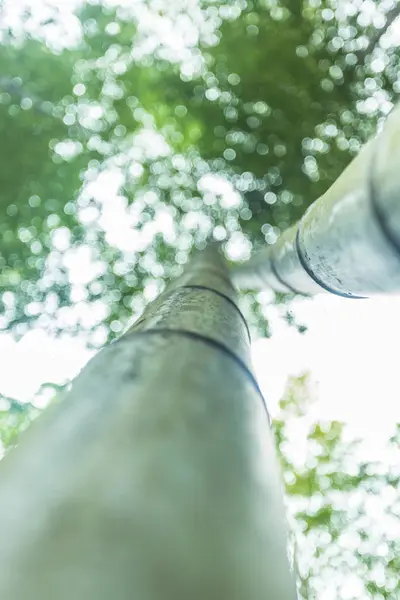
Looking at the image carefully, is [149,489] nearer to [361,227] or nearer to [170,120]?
[361,227]

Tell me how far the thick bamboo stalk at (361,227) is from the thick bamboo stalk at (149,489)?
0.41 metres

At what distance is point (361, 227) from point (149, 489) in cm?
76

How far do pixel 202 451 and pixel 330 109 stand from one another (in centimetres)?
450

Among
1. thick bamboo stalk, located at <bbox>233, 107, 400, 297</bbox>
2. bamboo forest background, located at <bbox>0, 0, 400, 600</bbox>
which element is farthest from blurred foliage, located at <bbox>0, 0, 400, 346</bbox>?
thick bamboo stalk, located at <bbox>233, 107, 400, 297</bbox>

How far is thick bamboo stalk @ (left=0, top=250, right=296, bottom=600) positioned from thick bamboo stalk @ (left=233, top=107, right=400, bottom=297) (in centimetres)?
41

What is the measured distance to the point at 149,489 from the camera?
0.77 meters

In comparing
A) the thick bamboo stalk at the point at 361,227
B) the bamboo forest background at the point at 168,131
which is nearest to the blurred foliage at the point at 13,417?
the bamboo forest background at the point at 168,131

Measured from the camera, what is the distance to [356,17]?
481cm

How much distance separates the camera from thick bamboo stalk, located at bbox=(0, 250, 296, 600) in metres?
0.64

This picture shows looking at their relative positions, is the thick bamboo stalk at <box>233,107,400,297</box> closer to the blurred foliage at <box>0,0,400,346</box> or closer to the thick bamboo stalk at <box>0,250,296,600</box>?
the thick bamboo stalk at <box>0,250,296,600</box>

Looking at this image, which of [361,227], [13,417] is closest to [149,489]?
[361,227]

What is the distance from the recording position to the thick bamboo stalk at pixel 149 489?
2.11 ft

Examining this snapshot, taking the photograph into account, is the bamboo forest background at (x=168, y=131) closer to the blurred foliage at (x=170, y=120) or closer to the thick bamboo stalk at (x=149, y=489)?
the blurred foliage at (x=170, y=120)

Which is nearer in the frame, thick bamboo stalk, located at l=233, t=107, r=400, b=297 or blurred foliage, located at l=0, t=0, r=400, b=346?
thick bamboo stalk, located at l=233, t=107, r=400, b=297
